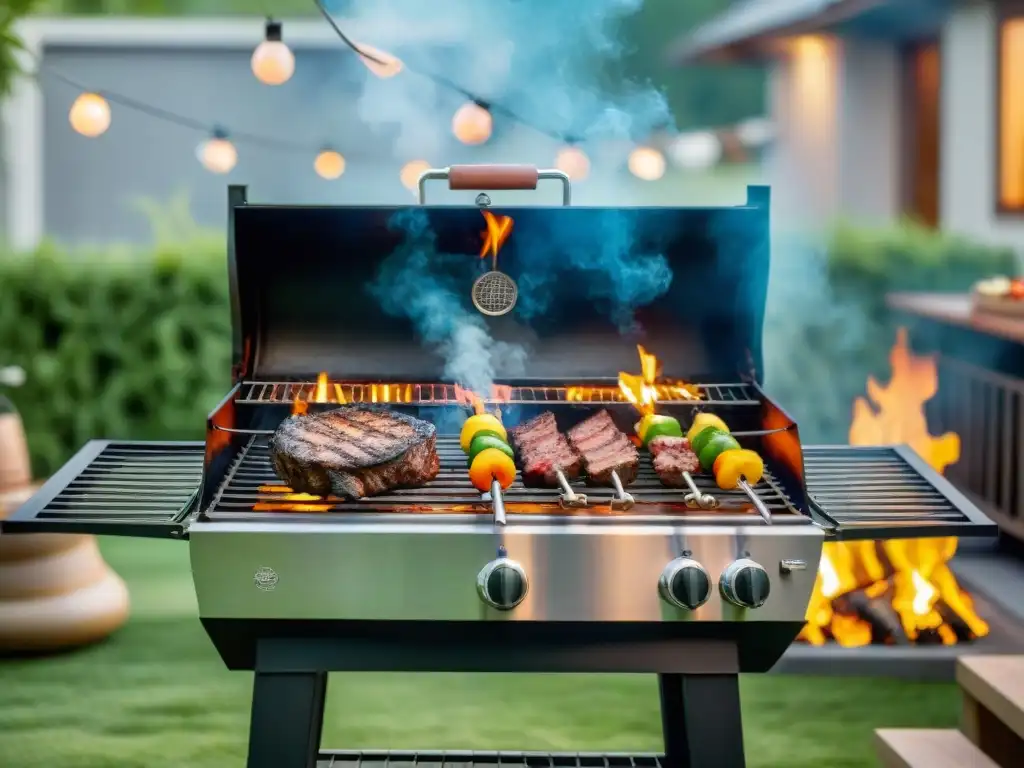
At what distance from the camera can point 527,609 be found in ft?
7.48

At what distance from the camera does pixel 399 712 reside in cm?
409

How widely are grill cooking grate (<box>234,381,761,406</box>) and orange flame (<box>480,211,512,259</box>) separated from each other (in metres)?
0.33

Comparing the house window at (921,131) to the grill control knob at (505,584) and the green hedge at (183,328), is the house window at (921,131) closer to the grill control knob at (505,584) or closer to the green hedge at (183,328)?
the green hedge at (183,328)

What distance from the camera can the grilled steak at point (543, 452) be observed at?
2.62 m

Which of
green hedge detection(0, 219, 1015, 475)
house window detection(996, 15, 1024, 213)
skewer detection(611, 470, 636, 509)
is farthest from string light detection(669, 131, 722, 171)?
skewer detection(611, 470, 636, 509)

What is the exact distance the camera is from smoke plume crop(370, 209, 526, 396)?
9.84ft

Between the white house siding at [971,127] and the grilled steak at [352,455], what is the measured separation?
696 centimetres

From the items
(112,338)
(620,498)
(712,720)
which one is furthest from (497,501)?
(112,338)

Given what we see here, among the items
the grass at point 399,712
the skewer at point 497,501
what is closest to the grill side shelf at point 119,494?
the skewer at point 497,501

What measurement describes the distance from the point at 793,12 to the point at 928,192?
1.94m

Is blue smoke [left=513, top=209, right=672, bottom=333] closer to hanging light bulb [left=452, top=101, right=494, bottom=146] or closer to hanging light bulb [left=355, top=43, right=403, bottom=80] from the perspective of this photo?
hanging light bulb [left=355, top=43, right=403, bottom=80]

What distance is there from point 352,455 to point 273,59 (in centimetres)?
257

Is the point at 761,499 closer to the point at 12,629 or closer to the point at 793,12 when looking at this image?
the point at 12,629

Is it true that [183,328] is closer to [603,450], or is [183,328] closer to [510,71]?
[510,71]
